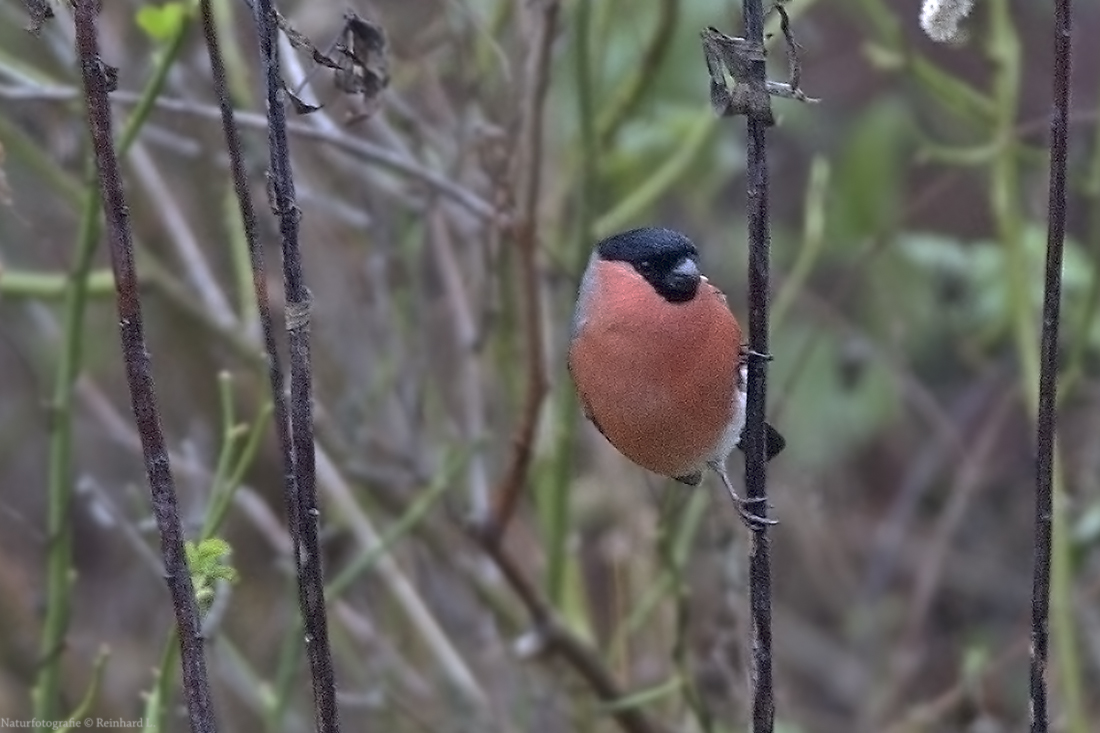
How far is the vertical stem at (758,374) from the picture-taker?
123 centimetres

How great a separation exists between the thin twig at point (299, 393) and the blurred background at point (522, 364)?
1.74 ft

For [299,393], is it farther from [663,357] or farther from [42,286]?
[42,286]

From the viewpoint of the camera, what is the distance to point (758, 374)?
1353 millimetres

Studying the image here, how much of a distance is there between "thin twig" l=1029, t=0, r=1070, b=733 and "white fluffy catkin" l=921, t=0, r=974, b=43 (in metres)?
0.09

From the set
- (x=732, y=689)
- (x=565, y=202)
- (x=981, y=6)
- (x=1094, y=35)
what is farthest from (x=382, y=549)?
(x=1094, y=35)

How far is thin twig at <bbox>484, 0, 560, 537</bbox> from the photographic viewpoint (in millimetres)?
2367

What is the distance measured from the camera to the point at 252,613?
13.3 ft

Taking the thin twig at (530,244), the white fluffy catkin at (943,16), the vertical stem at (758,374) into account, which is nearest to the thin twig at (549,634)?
the thin twig at (530,244)

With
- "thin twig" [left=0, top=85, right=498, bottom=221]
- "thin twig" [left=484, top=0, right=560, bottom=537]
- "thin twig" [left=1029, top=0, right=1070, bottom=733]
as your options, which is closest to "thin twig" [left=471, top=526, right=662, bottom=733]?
"thin twig" [left=484, top=0, right=560, bottom=537]

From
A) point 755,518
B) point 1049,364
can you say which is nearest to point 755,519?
point 755,518

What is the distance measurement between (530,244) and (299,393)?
4.52 ft

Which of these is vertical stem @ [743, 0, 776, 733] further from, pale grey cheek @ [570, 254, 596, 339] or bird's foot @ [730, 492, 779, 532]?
pale grey cheek @ [570, 254, 596, 339]

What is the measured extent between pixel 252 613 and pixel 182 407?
59 centimetres

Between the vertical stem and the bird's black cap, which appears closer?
the vertical stem
